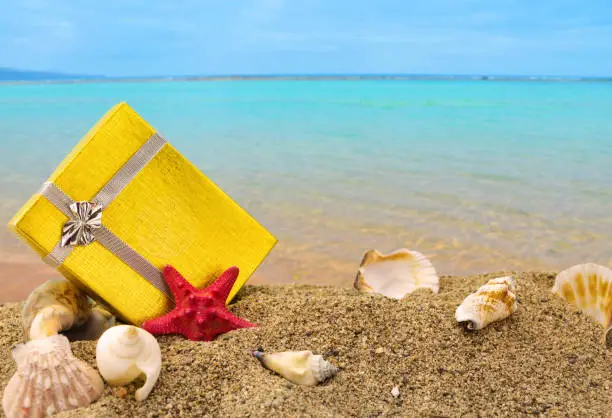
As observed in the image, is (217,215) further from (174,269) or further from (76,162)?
(76,162)

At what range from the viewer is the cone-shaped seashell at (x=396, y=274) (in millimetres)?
3426

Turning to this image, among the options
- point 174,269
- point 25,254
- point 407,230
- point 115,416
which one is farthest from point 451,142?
point 115,416

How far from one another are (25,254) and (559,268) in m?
4.19

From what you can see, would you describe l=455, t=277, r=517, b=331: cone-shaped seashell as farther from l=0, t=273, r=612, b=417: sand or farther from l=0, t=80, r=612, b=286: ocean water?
l=0, t=80, r=612, b=286: ocean water

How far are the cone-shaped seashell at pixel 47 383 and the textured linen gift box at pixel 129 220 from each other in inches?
18.2

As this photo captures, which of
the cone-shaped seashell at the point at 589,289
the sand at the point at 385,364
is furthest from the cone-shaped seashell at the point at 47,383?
the cone-shaped seashell at the point at 589,289

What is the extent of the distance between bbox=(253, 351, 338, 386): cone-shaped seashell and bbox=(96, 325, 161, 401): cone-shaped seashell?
0.46 metres

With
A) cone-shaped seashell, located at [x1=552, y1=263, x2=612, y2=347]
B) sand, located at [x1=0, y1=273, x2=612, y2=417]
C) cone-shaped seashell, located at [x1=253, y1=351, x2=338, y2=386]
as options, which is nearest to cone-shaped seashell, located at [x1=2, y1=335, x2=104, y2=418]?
sand, located at [x1=0, y1=273, x2=612, y2=417]

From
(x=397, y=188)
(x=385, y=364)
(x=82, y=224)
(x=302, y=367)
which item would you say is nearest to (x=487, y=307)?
(x=385, y=364)

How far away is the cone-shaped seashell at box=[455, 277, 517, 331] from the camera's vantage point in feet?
8.18

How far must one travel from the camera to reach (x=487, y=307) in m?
2.53

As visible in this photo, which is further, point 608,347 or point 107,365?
point 608,347

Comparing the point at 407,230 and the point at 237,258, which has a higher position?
the point at 237,258

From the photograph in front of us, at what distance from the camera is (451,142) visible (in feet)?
35.6
